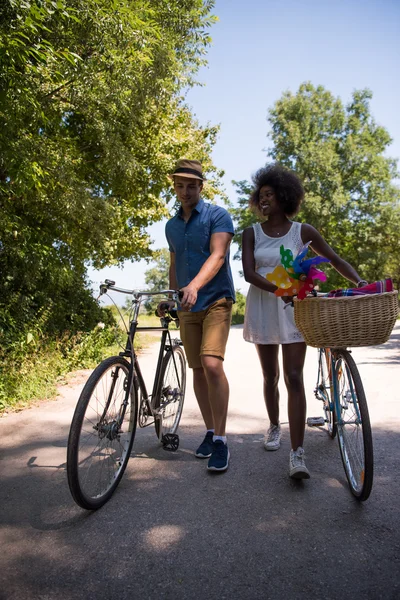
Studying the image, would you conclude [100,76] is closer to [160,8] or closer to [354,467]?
[160,8]

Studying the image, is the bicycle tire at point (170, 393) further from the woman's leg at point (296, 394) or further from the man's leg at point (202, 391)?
the woman's leg at point (296, 394)

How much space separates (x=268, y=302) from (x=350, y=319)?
3.58 feet

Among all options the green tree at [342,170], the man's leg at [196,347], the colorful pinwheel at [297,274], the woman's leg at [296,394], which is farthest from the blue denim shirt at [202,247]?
the green tree at [342,170]

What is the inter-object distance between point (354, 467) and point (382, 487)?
26cm

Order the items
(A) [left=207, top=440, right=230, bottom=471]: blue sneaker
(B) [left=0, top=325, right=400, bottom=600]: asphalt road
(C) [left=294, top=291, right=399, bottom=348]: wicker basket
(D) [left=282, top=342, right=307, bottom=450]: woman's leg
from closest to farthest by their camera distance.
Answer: (B) [left=0, top=325, right=400, bottom=600]: asphalt road
(C) [left=294, top=291, right=399, bottom=348]: wicker basket
(D) [left=282, top=342, right=307, bottom=450]: woman's leg
(A) [left=207, top=440, right=230, bottom=471]: blue sneaker

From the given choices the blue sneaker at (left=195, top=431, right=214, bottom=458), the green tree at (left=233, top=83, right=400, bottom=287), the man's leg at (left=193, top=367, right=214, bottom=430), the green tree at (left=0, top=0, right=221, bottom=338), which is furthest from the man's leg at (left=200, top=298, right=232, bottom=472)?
the green tree at (left=233, top=83, right=400, bottom=287)

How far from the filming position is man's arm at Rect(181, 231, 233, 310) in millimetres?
3229

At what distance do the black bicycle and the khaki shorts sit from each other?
17cm

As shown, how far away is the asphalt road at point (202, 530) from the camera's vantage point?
226 cm

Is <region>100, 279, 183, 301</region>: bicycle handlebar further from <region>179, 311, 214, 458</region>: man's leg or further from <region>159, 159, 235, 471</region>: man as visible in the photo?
<region>179, 311, 214, 458</region>: man's leg

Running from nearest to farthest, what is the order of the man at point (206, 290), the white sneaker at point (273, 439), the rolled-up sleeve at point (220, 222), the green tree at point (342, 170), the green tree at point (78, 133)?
1. the man at point (206, 290)
2. the rolled-up sleeve at point (220, 222)
3. the white sneaker at point (273, 439)
4. the green tree at point (78, 133)
5. the green tree at point (342, 170)

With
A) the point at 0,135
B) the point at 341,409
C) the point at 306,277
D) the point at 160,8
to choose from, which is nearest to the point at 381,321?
the point at 306,277

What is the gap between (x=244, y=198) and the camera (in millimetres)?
37594

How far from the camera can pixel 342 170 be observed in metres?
35.2
